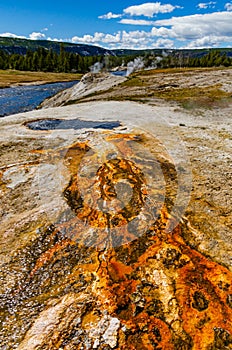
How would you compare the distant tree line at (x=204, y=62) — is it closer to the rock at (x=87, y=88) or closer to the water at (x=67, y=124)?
the rock at (x=87, y=88)

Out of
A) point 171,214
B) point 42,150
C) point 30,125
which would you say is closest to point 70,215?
point 171,214

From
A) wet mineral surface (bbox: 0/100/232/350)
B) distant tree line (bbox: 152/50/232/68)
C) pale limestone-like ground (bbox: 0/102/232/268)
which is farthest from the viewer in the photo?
distant tree line (bbox: 152/50/232/68)

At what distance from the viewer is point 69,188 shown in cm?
1012

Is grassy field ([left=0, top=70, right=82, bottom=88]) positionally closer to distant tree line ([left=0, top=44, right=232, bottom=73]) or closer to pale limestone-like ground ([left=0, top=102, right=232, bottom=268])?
distant tree line ([left=0, top=44, right=232, bottom=73])

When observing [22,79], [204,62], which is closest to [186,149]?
[22,79]

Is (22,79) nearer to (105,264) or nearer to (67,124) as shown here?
(67,124)

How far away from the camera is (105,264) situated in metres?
7.26

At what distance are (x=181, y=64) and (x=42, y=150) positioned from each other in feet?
431

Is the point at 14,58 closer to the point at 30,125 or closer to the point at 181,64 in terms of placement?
the point at 181,64

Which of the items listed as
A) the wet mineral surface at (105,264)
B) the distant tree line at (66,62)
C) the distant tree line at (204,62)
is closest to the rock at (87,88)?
the wet mineral surface at (105,264)

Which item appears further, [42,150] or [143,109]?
[143,109]

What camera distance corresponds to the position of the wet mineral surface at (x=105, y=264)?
224 inches

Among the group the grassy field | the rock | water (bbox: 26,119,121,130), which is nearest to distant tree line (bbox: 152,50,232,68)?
the grassy field

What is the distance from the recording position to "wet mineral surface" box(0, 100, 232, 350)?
18.7 ft
